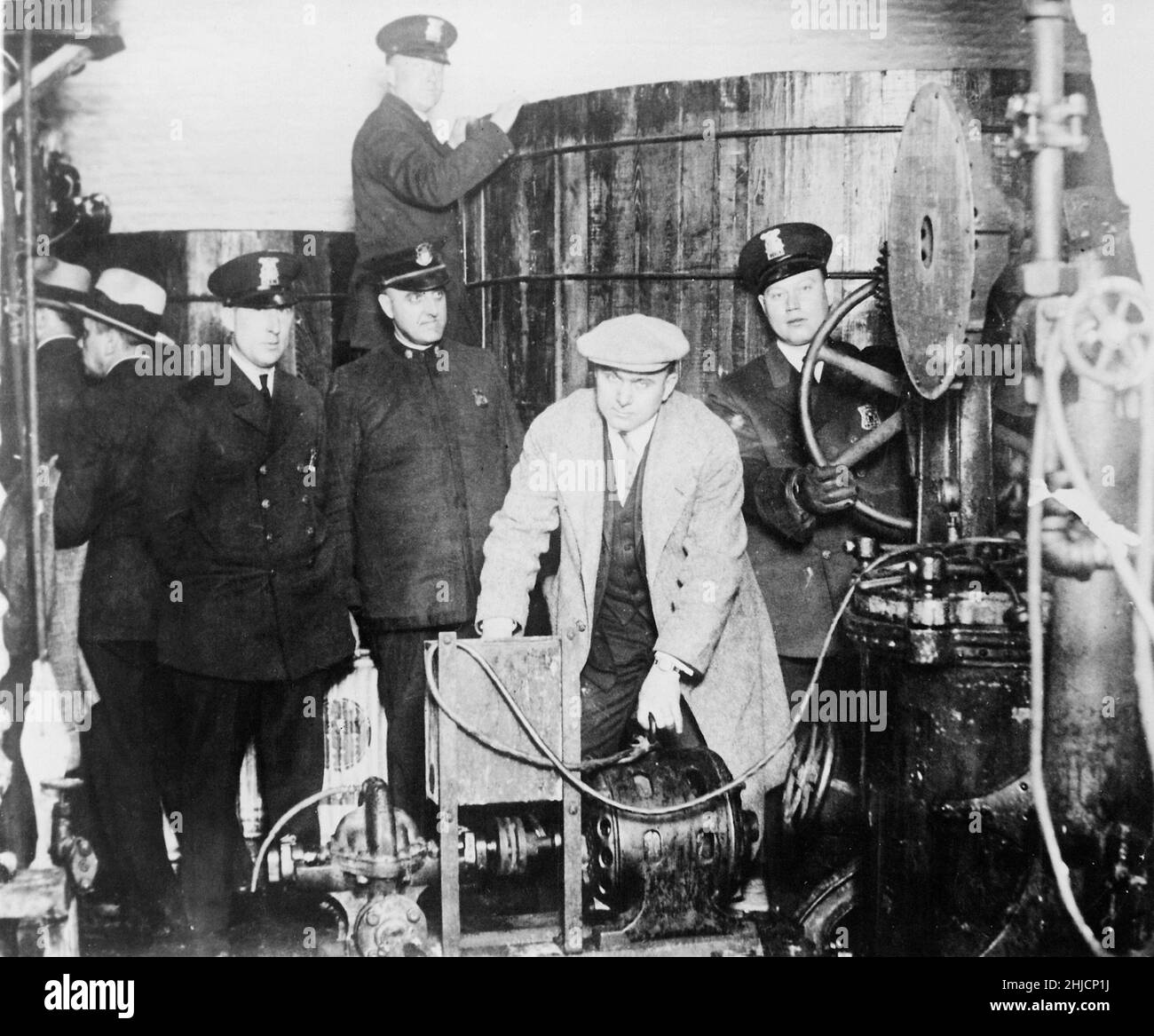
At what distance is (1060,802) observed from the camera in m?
3.54

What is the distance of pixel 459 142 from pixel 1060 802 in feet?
10.0

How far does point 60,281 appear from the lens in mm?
4074

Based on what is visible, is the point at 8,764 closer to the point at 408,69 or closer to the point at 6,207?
the point at 6,207

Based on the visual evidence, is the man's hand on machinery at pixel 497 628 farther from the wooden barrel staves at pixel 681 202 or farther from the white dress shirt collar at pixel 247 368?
the white dress shirt collar at pixel 247 368

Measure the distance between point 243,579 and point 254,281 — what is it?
3.52 ft

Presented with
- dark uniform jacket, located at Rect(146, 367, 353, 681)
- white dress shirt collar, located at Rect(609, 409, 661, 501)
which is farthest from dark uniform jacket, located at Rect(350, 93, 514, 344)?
white dress shirt collar, located at Rect(609, 409, 661, 501)

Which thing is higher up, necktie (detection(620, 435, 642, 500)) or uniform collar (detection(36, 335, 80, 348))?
uniform collar (detection(36, 335, 80, 348))

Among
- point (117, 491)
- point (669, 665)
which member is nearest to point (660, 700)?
point (669, 665)

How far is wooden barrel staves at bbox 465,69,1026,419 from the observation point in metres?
4.02

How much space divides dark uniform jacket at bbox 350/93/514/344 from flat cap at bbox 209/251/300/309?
0.86 ft

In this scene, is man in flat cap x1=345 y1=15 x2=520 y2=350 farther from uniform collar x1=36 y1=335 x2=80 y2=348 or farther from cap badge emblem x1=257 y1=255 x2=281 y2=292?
uniform collar x1=36 y1=335 x2=80 y2=348

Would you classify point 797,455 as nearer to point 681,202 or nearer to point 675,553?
point 675,553

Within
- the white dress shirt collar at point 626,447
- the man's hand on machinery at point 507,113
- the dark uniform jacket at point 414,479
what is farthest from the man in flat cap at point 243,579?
the white dress shirt collar at point 626,447

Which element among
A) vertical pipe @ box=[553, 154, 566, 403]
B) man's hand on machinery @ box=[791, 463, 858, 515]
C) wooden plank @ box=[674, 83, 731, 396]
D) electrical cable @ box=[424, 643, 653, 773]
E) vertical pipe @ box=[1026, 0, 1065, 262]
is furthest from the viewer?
vertical pipe @ box=[553, 154, 566, 403]
